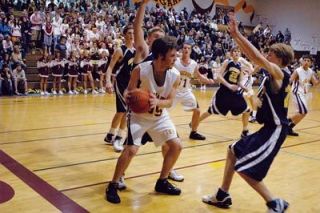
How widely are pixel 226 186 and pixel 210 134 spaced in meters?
3.69

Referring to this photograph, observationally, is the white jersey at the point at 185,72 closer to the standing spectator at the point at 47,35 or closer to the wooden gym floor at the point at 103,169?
the wooden gym floor at the point at 103,169

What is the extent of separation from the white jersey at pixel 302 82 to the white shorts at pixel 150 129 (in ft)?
15.5

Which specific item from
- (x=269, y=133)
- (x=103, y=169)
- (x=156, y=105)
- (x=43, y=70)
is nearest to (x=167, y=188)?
(x=156, y=105)

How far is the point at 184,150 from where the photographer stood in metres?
6.08

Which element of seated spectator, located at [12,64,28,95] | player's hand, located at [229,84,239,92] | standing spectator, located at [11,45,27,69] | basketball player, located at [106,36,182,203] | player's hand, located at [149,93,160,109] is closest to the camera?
player's hand, located at [149,93,160,109]

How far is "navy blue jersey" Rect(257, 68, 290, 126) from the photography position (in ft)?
11.1

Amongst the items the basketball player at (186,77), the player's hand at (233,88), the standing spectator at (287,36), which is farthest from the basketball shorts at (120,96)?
the standing spectator at (287,36)

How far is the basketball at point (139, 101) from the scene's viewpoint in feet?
11.4

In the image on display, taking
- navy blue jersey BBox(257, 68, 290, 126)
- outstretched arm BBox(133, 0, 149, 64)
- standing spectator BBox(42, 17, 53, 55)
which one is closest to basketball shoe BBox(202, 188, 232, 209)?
navy blue jersey BBox(257, 68, 290, 126)

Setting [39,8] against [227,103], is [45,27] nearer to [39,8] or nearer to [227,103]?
[39,8]

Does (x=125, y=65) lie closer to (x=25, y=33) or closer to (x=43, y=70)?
(x=43, y=70)

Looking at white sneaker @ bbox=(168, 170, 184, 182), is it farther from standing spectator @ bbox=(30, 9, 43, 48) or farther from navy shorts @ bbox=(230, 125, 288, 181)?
standing spectator @ bbox=(30, 9, 43, 48)

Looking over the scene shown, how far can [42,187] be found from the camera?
412 centimetres

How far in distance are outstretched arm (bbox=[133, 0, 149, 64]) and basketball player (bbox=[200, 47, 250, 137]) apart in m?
2.50
